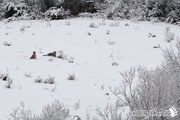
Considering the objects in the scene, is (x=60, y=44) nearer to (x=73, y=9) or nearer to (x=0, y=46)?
(x=0, y=46)

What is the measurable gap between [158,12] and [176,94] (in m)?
9.42

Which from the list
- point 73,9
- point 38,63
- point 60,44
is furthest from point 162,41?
point 73,9

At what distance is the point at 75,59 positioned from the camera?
6992mm

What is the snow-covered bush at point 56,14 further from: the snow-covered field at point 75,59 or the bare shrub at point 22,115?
the bare shrub at point 22,115

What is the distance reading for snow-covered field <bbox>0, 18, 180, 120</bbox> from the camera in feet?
15.4

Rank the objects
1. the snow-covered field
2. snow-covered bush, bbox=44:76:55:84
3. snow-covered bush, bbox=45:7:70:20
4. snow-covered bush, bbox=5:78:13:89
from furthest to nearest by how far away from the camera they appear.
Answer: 1. snow-covered bush, bbox=45:7:70:20
2. snow-covered bush, bbox=44:76:55:84
3. snow-covered bush, bbox=5:78:13:89
4. the snow-covered field

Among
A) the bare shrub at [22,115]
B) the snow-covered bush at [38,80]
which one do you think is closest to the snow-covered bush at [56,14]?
the snow-covered bush at [38,80]

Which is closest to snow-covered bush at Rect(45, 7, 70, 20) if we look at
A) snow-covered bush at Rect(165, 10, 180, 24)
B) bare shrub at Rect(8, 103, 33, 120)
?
snow-covered bush at Rect(165, 10, 180, 24)

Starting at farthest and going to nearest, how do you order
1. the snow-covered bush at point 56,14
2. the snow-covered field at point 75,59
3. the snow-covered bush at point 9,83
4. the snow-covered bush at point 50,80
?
1. the snow-covered bush at point 56,14
2. the snow-covered bush at point 50,80
3. the snow-covered bush at point 9,83
4. the snow-covered field at point 75,59

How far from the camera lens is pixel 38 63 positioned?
21.4ft

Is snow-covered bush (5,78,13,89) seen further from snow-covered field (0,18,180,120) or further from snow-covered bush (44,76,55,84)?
snow-covered bush (44,76,55,84)

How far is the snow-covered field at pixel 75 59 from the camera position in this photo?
468 cm

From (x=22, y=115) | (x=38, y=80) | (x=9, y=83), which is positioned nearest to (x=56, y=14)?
(x=38, y=80)

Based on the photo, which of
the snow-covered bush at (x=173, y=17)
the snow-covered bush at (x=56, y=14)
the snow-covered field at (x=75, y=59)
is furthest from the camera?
the snow-covered bush at (x=56, y=14)
